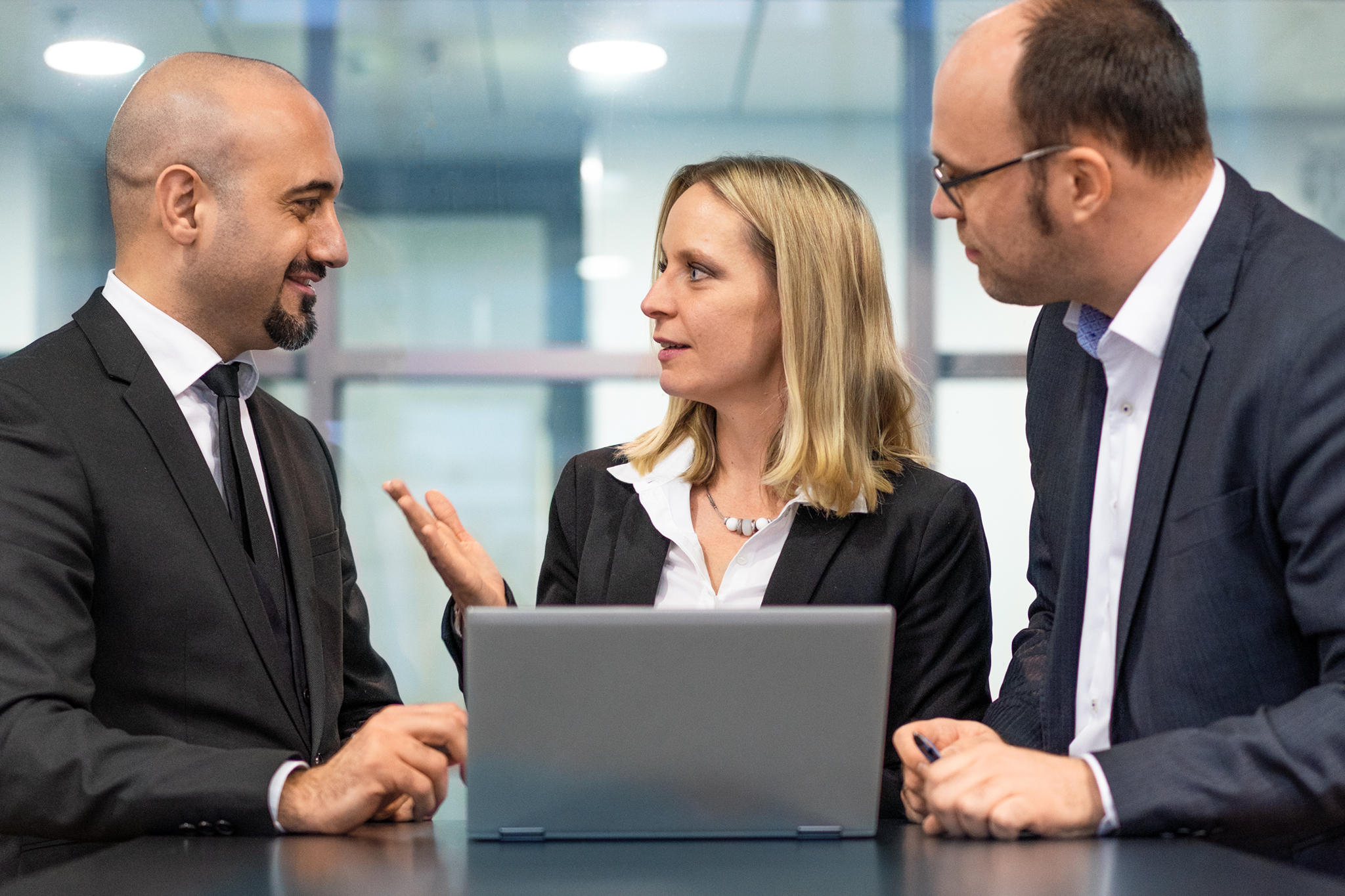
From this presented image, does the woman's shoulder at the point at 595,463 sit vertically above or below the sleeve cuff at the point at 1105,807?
above

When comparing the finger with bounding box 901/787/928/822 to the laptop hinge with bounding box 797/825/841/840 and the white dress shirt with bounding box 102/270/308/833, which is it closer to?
the laptop hinge with bounding box 797/825/841/840

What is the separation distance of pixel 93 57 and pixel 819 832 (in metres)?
4.75

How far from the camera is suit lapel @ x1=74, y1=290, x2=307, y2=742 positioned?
1919mm

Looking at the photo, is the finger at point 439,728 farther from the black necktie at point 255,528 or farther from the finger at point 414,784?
the black necktie at point 255,528

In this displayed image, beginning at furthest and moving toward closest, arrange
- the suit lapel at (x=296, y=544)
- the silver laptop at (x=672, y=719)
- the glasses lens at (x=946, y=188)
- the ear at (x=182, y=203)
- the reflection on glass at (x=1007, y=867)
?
the ear at (x=182, y=203) < the suit lapel at (x=296, y=544) < the glasses lens at (x=946, y=188) < the silver laptop at (x=672, y=719) < the reflection on glass at (x=1007, y=867)

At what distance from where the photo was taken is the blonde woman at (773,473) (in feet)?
7.06

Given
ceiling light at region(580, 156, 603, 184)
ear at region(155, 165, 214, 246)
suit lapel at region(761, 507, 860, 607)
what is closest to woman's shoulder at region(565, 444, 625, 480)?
suit lapel at region(761, 507, 860, 607)

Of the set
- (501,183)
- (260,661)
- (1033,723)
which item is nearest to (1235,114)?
(501,183)

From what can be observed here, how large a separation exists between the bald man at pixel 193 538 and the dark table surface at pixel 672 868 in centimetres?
14

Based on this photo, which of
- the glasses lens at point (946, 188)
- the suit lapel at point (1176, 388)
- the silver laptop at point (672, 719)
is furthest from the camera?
the glasses lens at point (946, 188)

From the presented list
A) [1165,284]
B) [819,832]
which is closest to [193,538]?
[819,832]

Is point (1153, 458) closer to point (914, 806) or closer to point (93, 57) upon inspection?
point (914, 806)

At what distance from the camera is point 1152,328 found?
168 centimetres

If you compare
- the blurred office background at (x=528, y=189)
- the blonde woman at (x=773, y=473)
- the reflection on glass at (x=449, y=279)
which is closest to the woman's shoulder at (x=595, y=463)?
the blonde woman at (x=773, y=473)
